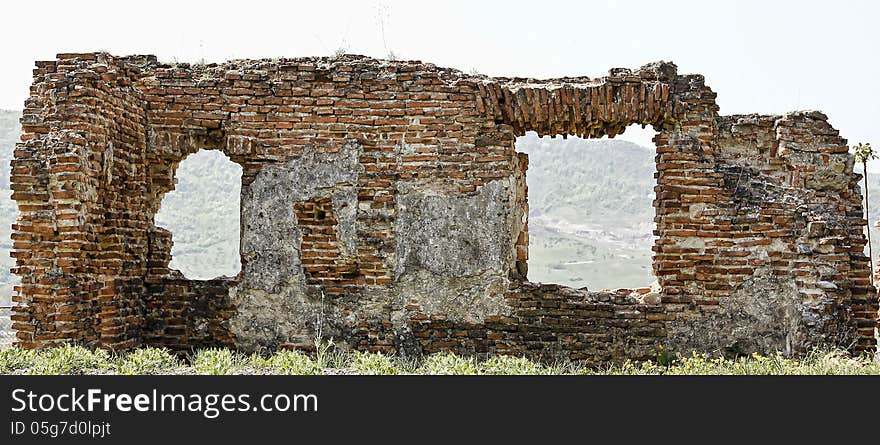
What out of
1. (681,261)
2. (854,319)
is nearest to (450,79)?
(681,261)

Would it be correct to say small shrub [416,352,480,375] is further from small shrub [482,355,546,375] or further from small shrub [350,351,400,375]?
small shrub [350,351,400,375]

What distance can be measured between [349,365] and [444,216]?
1.54 metres

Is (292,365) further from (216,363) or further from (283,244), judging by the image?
(283,244)

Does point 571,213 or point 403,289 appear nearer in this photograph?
point 403,289

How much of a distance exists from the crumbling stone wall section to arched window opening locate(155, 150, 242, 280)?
2637 cm

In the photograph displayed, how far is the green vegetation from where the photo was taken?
19.0ft

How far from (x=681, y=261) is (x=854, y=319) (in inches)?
57.1

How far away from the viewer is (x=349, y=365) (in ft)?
21.0

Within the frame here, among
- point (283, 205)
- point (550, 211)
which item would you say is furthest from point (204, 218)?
point (283, 205)

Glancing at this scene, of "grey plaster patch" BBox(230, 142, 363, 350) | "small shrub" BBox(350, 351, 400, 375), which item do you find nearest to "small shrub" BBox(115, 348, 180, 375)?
"grey plaster patch" BBox(230, 142, 363, 350)

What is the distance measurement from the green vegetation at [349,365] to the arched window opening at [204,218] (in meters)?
27.3

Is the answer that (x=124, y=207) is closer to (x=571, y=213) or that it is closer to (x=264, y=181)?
(x=264, y=181)

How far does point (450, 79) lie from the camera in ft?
24.0

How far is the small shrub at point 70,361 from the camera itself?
5.75 m
